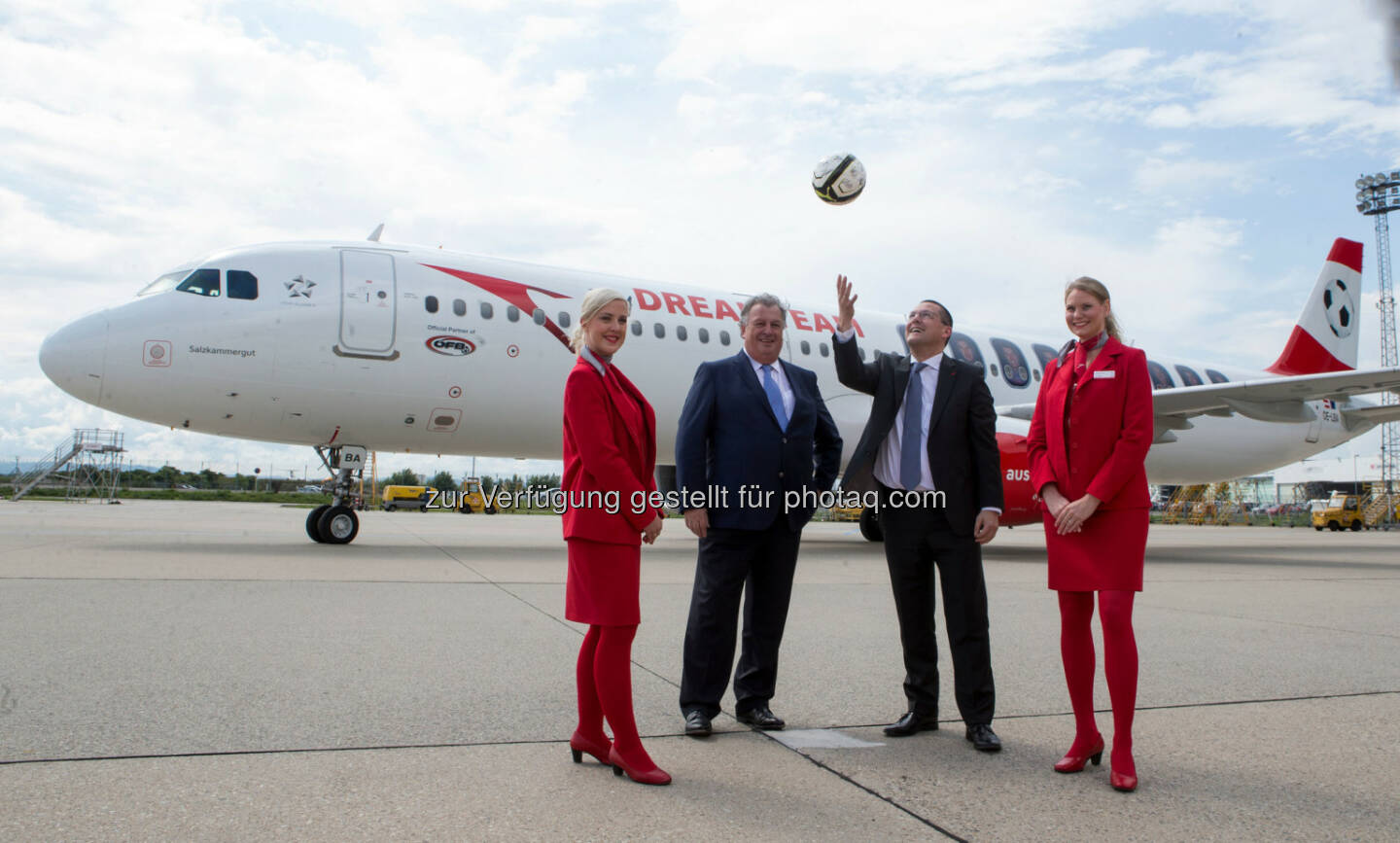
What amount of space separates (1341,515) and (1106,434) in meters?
32.9

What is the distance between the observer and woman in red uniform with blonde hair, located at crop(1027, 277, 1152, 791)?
Answer: 2.97 metres

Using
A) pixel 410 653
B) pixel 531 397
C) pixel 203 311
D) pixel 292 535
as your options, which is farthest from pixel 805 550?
pixel 410 653

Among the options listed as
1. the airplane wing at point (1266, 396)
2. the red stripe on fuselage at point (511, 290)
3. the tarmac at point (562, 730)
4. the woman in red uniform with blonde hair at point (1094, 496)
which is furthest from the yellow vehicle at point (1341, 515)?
the woman in red uniform with blonde hair at point (1094, 496)

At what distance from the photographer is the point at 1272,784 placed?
269cm

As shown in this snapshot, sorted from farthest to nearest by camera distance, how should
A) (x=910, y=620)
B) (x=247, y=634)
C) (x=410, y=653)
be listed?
(x=247, y=634) < (x=410, y=653) < (x=910, y=620)

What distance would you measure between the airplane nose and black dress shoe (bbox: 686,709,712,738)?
795cm

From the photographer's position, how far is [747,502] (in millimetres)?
3439

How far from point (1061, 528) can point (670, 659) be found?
2102 mm

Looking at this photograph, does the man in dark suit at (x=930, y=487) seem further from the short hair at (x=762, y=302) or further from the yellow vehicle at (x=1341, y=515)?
the yellow vehicle at (x=1341, y=515)

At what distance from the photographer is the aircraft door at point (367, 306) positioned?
9.70m

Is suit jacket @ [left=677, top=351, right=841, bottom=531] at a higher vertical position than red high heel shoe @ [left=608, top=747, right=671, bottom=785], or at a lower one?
higher

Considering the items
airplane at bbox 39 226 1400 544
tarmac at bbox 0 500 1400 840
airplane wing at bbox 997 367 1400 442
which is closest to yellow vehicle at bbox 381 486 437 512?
airplane at bbox 39 226 1400 544

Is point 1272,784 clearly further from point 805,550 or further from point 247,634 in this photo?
point 805,550

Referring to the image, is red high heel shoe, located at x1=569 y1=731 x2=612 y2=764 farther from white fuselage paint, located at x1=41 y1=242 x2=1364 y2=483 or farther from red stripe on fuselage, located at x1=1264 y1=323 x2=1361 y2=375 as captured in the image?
red stripe on fuselage, located at x1=1264 y1=323 x2=1361 y2=375
